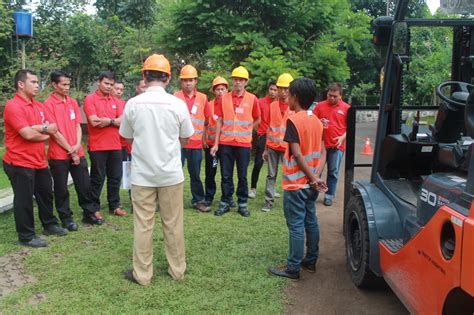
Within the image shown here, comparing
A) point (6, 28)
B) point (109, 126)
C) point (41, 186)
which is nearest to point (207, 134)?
point (109, 126)

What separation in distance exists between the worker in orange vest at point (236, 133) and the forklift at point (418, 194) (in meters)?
1.64

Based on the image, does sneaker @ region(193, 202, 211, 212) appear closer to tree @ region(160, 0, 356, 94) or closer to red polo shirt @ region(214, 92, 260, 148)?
red polo shirt @ region(214, 92, 260, 148)

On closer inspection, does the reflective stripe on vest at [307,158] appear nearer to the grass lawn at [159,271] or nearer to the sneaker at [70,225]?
the grass lawn at [159,271]

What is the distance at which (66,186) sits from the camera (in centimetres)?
536

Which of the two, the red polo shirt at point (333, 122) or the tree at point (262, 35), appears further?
the tree at point (262, 35)

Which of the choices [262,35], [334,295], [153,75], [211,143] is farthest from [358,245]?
[262,35]

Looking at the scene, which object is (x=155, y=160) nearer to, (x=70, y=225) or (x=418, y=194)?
(x=418, y=194)

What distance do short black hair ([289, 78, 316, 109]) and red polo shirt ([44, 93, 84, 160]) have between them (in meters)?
2.75

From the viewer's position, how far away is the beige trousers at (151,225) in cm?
393

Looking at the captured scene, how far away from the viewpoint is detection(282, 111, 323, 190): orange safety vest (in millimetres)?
3869

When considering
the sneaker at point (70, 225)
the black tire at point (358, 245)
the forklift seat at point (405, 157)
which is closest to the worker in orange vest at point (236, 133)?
the sneaker at point (70, 225)

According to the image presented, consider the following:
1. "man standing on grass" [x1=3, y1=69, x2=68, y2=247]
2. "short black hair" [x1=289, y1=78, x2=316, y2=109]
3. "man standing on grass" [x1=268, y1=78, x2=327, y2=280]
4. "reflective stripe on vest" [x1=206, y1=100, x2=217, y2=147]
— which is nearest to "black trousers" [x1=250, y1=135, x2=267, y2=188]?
"reflective stripe on vest" [x1=206, y1=100, x2=217, y2=147]

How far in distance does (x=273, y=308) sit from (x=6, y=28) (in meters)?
9.83

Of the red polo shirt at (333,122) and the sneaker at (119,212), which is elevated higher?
the red polo shirt at (333,122)
